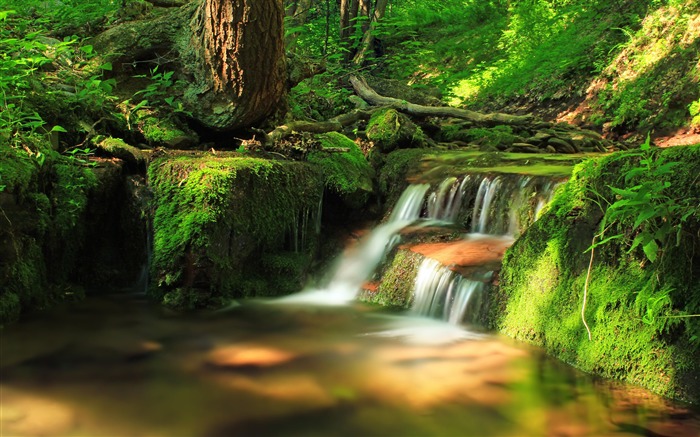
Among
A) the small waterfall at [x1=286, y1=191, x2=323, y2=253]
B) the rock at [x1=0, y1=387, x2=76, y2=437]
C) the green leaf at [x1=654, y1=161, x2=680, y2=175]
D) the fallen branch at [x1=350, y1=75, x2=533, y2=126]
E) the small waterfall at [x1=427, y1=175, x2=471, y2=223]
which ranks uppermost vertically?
the fallen branch at [x1=350, y1=75, x2=533, y2=126]

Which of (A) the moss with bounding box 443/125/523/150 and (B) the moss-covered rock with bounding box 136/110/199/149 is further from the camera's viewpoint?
(A) the moss with bounding box 443/125/523/150

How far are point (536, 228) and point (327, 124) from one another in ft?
13.6

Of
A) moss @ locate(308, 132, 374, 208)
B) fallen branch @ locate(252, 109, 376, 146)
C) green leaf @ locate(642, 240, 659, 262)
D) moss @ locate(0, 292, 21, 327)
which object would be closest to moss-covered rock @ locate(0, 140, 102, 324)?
moss @ locate(0, 292, 21, 327)

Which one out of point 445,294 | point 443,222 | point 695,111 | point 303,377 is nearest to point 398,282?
point 445,294

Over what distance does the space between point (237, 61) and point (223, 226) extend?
7.17ft

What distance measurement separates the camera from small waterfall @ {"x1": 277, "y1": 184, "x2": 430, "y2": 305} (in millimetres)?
5980

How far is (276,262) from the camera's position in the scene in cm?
605

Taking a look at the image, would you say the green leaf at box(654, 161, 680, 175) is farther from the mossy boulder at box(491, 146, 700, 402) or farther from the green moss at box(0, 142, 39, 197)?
the green moss at box(0, 142, 39, 197)

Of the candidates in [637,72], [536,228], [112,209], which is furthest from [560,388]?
[637,72]

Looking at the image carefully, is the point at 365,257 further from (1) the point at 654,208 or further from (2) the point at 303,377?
(1) the point at 654,208

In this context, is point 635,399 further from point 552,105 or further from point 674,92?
point 552,105

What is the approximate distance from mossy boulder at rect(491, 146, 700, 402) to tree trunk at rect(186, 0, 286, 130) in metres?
3.67

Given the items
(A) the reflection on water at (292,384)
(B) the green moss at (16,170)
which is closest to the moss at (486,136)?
(A) the reflection on water at (292,384)

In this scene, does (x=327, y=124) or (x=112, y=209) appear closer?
(x=112, y=209)
